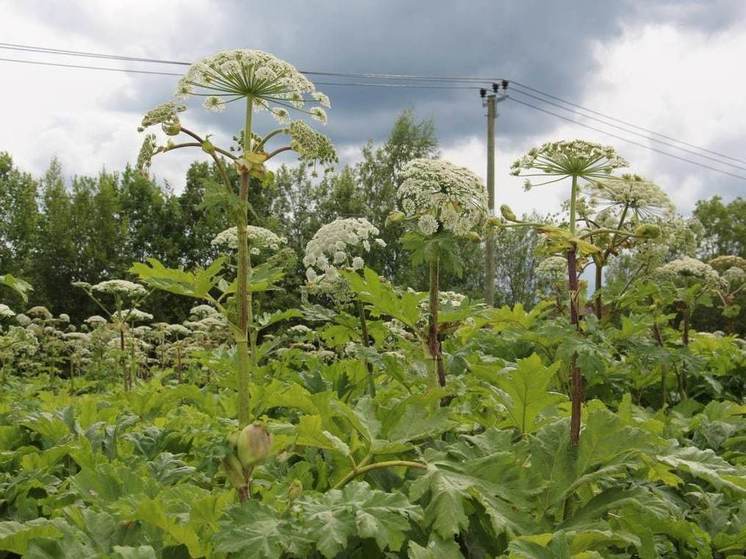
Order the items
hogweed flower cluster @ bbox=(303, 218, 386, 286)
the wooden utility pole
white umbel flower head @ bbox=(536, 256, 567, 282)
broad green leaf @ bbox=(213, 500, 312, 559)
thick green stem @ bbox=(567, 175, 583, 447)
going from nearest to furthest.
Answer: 1. broad green leaf @ bbox=(213, 500, 312, 559)
2. thick green stem @ bbox=(567, 175, 583, 447)
3. hogweed flower cluster @ bbox=(303, 218, 386, 286)
4. white umbel flower head @ bbox=(536, 256, 567, 282)
5. the wooden utility pole

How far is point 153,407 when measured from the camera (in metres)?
3.60

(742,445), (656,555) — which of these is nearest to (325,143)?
(656,555)

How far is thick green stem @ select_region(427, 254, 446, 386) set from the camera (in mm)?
2580

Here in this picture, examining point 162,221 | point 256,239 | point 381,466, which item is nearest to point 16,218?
point 162,221

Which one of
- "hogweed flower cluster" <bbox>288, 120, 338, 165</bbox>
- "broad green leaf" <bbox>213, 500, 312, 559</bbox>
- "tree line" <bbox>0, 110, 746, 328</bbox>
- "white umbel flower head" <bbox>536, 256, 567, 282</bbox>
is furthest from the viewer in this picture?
"tree line" <bbox>0, 110, 746, 328</bbox>

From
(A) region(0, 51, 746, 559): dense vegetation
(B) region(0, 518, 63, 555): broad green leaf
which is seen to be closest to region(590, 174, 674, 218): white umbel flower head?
(A) region(0, 51, 746, 559): dense vegetation

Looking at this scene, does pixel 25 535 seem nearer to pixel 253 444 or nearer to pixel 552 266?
pixel 253 444

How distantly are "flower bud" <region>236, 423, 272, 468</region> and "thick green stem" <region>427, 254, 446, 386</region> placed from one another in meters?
1.14

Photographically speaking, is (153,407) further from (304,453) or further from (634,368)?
(634,368)

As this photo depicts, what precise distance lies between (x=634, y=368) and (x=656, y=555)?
2623mm

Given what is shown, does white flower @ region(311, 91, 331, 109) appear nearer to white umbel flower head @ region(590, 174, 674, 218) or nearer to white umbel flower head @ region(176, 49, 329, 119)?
white umbel flower head @ region(176, 49, 329, 119)

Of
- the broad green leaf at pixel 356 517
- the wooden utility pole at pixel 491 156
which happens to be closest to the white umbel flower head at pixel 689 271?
the broad green leaf at pixel 356 517

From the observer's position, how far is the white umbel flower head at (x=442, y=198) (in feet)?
8.68

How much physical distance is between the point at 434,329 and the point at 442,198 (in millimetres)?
470
